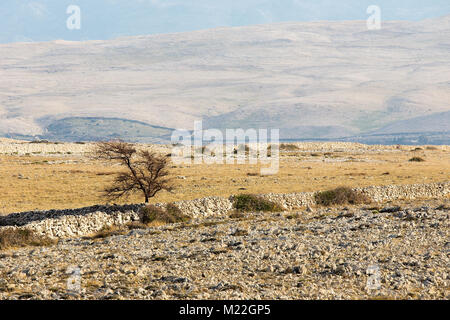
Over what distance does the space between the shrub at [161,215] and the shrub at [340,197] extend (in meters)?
11.4

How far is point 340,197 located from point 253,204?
24.1ft

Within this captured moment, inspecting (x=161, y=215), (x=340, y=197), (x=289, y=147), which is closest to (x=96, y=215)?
(x=161, y=215)

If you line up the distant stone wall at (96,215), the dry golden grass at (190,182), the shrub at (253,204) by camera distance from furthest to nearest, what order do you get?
the dry golden grass at (190,182), the shrub at (253,204), the distant stone wall at (96,215)

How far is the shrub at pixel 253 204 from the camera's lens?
40375 millimetres

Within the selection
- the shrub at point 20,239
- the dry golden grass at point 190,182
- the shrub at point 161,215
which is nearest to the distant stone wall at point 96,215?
the shrub at point 161,215

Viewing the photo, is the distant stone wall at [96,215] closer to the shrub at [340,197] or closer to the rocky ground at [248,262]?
the shrub at [340,197]

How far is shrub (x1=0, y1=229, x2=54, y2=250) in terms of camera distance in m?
29.0

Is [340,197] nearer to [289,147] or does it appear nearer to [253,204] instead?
[253,204]

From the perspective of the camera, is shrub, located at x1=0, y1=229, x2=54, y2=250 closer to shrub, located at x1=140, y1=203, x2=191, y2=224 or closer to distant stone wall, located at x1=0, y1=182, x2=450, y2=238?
distant stone wall, located at x1=0, y1=182, x2=450, y2=238

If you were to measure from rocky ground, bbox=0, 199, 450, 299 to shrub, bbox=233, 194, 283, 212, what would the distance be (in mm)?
5342

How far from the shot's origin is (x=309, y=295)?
17.9m

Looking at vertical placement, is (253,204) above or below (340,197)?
below

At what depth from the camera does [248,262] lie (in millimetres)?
23266

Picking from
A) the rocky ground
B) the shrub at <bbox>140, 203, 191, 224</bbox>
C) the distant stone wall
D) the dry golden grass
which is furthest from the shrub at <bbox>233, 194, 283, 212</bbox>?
the dry golden grass
